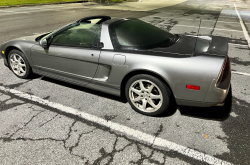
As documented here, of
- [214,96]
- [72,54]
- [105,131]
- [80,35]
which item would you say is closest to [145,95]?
[105,131]

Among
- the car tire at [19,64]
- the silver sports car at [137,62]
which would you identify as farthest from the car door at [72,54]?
the car tire at [19,64]

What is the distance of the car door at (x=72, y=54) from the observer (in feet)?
9.90

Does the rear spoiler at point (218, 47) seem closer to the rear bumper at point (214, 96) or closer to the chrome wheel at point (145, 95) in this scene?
the rear bumper at point (214, 96)

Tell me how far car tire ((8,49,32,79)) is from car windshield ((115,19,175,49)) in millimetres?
1997

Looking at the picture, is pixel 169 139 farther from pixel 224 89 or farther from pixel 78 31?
pixel 78 31

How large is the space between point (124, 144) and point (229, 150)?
1.20 meters

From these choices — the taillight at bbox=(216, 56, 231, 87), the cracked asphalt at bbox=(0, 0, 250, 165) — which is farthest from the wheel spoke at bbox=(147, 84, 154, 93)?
the taillight at bbox=(216, 56, 231, 87)

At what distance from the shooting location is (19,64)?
3.87 metres

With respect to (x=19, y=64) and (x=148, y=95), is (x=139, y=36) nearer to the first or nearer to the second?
(x=148, y=95)

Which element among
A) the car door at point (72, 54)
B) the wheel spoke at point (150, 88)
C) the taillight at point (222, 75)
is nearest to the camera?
the taillight at point (222, 75)

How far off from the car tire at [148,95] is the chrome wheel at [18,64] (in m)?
2.30

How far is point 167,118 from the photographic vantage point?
281cm

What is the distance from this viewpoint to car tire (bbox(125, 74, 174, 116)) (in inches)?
102

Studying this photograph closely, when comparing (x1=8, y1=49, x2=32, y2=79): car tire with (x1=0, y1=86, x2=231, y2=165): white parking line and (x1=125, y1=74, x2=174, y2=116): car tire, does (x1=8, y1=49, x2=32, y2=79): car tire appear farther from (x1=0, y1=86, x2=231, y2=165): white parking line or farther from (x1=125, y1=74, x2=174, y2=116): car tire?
(x1=125, y1=74, x2=174, y2=116): car tire
